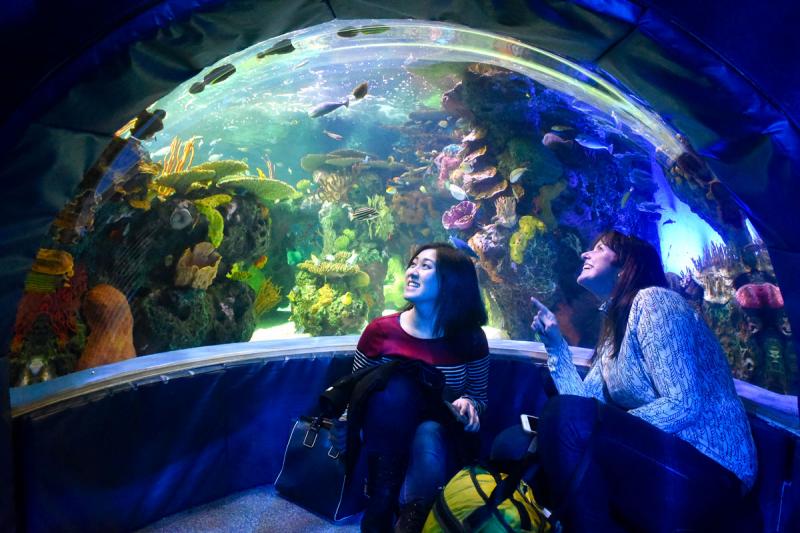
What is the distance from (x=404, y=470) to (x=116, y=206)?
7.78ft

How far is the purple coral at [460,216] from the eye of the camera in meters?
5.71

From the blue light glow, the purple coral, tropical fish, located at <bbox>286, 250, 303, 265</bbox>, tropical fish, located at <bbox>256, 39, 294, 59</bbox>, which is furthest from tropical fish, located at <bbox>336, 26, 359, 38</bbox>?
tropical fish, located at <bbox>286, 250, 303, 265</bbox>

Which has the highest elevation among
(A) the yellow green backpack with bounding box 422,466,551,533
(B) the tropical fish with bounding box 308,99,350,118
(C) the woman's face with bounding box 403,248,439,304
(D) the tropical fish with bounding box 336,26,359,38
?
(B) the tropical fish with bounding box 308,99,350,118

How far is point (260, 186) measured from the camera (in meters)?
5.00

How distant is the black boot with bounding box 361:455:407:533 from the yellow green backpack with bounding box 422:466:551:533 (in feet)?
1.17

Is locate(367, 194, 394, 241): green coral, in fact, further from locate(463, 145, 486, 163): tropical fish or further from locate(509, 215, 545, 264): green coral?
locate(509, 215, 545, 264): green coral

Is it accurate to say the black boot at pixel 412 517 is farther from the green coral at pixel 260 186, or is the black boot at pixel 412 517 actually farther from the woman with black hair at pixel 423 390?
the green coral at pixel 260 186

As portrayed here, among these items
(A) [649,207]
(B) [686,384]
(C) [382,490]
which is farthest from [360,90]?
(B) [686,384]

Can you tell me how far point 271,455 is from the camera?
3240 mm

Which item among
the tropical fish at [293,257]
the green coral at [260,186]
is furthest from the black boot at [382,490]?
the tropical fish at [293,257]

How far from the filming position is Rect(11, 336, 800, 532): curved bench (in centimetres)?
207

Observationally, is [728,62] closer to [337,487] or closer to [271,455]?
[337,487]

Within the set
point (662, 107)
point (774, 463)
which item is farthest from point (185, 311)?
point (774, 463)

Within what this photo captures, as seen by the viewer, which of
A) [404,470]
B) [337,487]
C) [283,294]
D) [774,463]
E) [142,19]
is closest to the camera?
[142,19]
